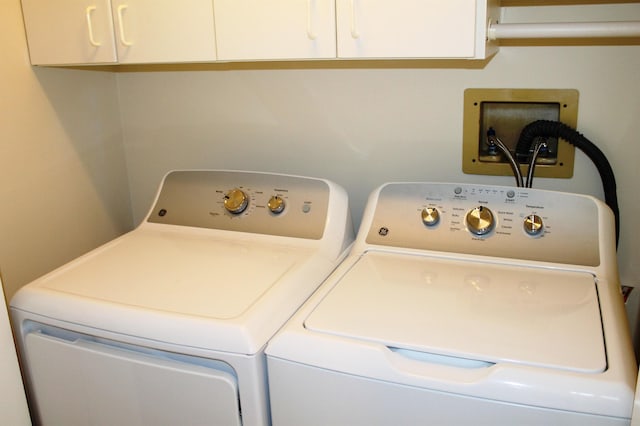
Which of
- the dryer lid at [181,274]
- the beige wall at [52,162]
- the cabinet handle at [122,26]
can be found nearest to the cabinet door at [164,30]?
the cabinet handle at [122,26]

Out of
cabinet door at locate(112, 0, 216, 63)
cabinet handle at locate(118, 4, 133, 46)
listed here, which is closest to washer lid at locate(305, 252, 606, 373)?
cabinet door at locate(112, 0, 216, 63)

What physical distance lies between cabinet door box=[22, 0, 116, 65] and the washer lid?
811 millimetres

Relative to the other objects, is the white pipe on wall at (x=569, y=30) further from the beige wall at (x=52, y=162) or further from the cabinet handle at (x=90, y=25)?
the beige wall at (x=52, y=162)

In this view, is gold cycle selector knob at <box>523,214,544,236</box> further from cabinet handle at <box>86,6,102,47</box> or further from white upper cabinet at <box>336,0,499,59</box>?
cabinet handle at <box>86,6,102,47</box>

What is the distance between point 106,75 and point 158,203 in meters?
0.51

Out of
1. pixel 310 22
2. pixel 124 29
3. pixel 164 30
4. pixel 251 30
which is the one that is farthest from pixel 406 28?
pixel 124 29

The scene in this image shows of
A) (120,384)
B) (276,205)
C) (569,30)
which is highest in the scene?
(569,30)

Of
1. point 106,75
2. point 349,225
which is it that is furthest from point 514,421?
point 106,75

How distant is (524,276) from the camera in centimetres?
124

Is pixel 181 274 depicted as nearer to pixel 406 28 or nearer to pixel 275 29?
pixel 275 29

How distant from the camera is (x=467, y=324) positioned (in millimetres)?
1058

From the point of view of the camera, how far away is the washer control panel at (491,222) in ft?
4.26

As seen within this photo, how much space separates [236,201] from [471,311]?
701 mm

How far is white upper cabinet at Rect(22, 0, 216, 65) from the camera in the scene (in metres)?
1.35
